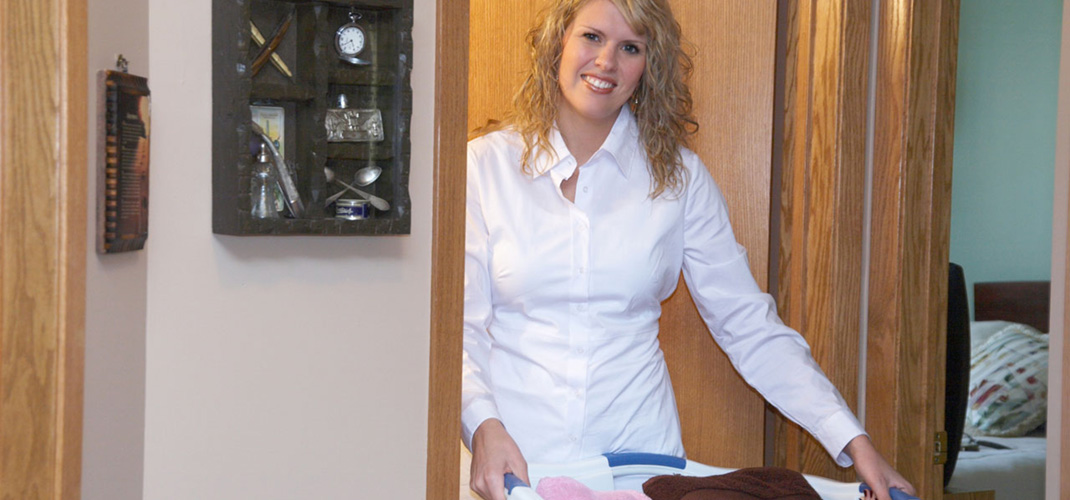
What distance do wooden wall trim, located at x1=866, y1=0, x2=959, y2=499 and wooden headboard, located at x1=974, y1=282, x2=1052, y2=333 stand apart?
0.87 metres

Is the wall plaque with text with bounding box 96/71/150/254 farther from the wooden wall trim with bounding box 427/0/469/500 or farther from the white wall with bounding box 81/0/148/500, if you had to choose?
the wooden wall trim with bounding box 427/0/469/500

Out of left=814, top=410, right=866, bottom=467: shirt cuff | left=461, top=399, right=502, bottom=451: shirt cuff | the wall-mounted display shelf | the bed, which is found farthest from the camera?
the bed

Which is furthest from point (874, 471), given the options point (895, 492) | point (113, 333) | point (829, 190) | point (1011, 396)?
point (1011, 396)

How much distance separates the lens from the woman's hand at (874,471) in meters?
1.50

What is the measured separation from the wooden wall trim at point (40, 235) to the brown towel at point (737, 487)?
784 millimetres

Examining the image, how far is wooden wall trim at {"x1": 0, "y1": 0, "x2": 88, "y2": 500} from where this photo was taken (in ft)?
3.09

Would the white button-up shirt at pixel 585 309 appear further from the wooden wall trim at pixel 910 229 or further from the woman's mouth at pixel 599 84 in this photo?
the wooden wall trim at pixel 910 229

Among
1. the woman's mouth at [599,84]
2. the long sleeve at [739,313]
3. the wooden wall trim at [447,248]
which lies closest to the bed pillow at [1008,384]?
the long sleeve at [739,313]

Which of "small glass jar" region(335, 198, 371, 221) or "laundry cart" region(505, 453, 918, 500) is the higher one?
"small glass jar" region(335, 198, 371, 221)

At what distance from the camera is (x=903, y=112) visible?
6.39ft

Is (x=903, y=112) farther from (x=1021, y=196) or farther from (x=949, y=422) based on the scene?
(x=1021, y=196)

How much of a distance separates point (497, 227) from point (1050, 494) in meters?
1.20

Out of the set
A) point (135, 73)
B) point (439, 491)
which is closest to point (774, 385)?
point (439, 491)

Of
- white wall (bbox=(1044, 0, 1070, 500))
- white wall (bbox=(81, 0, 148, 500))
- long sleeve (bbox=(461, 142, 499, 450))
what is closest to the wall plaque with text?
white wall (bbox=(81, 0, 148, 500))
